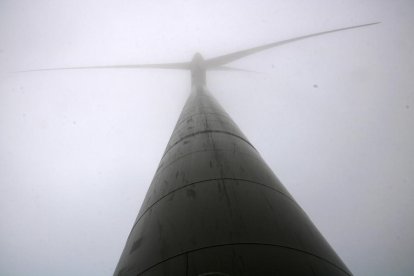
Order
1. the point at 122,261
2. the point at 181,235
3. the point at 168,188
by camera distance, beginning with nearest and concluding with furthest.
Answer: the point at 181,235 → the point at 122,261 → the point at 168,188

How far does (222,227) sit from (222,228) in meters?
0.01

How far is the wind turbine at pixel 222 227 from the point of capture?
7.52 feet

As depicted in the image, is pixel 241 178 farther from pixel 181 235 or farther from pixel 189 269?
pixel 189 269

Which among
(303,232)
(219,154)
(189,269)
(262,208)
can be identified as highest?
(219,154)

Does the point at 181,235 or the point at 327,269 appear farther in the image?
the point at 181,235

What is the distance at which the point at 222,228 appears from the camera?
8.52ft

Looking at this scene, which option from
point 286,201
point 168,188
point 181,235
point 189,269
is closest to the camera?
point 189,269

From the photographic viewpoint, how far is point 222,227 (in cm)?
261

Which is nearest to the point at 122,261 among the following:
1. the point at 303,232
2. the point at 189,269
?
the point at 189,269

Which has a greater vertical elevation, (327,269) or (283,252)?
(283,252)

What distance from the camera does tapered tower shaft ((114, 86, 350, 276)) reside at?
90.1 inches

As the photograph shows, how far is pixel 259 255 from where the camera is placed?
2291 millimetres

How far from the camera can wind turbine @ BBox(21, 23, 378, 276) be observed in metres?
2.29

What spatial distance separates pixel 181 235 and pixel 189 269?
415 millimetres
